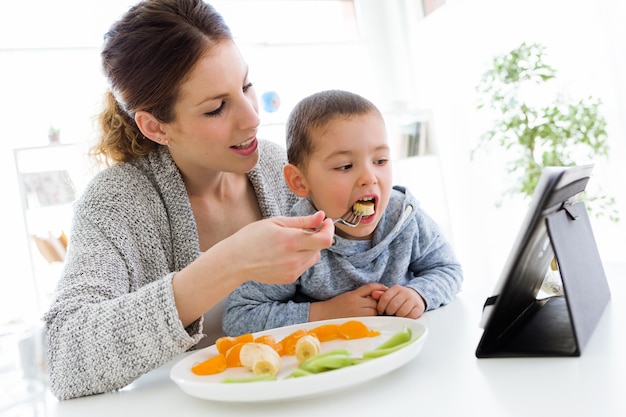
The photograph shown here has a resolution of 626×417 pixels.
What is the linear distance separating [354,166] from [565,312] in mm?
549

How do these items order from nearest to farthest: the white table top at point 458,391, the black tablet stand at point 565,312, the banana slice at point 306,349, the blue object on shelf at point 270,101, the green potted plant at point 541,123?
the white table top at point 458,391
the black tablet stand at point 565,312
the banana slice at point 306,349
the green potted plant at point 541,123
the blue object on shelf at point 270,101

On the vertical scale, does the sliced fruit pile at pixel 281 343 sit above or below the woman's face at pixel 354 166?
below

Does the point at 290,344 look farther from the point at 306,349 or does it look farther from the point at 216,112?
the point at 216,112

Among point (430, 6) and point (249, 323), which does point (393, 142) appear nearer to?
point (430, 6)

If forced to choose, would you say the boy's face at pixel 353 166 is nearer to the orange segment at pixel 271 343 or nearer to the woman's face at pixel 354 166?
the woman's face at pixel 354 166

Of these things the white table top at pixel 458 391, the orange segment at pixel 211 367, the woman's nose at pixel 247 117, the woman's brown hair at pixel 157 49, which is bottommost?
the white table top at pixel 458 391

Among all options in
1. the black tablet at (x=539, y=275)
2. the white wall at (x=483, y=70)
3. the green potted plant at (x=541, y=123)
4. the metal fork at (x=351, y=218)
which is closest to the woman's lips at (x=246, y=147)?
the metal fork at (x=351, y=218)

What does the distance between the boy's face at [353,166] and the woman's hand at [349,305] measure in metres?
0.13

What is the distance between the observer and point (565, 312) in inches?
35.3

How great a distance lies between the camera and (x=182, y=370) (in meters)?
0.92

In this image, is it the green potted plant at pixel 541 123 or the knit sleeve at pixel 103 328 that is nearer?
the knit sleeve at pixel 103 328

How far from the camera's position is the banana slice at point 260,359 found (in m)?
0.84

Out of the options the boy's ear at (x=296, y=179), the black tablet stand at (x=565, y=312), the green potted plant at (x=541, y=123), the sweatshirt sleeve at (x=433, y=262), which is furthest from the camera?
the green potted plant at (x=541, y=123)

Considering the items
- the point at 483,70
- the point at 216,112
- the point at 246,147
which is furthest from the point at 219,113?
the point at 483,70
